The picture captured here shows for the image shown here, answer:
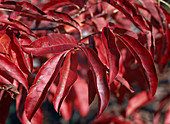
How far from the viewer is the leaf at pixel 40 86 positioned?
0.51 meters

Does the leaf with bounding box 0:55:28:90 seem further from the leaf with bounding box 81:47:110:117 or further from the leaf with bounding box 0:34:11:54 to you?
the leaf with bounding box 81:47:110:117

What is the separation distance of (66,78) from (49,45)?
0.11 m

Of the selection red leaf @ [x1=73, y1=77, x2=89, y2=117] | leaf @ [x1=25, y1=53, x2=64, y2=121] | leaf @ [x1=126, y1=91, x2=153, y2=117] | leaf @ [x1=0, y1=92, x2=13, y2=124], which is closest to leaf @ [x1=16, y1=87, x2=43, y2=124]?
leaf @ [x1=0, y1=92, x2=13, y2=124]

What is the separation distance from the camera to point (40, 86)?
51 cm

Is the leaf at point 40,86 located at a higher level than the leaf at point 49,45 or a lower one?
lower

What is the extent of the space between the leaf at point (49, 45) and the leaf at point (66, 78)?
0.14 ft

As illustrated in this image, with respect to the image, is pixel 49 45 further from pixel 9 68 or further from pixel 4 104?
pixel 4 104

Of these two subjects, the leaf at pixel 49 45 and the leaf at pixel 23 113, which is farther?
the leaf at pixel 23 113

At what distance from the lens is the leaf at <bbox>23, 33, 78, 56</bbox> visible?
0.51 metres

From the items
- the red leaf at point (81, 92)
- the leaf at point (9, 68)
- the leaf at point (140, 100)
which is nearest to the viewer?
the leaf at point (9, 68)

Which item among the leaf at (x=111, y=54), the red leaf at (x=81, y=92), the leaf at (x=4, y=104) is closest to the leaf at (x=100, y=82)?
the leaf at (x=111, y=54)

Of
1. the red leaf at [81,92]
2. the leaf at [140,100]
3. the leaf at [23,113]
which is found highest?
the leaf at [23,113]

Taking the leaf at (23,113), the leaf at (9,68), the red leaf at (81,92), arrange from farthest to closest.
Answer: the red leaf at (81,92) → the leaf at (23,113) → the leaf at (9,68)

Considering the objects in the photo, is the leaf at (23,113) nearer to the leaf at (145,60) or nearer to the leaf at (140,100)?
the leaf at (145,60)
